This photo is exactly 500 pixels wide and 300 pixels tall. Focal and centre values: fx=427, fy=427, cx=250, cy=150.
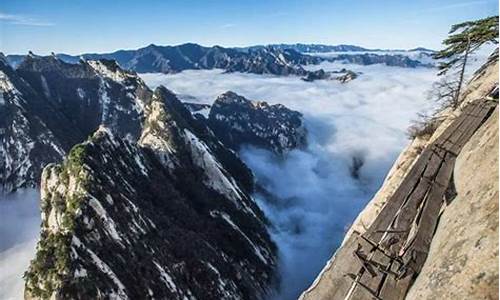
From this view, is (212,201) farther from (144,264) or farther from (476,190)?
(476,190)

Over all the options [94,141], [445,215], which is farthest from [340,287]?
[94,141]

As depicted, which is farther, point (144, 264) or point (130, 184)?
point (130, 184)

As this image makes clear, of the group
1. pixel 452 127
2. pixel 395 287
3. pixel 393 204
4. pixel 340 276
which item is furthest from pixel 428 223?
pixel 452 127

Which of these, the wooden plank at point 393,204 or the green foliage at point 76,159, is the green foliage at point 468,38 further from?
the green foliage at point 76,159

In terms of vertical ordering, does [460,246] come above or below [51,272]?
above

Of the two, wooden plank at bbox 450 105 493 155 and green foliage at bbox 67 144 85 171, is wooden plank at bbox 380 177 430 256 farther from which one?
green foliage at bbox 67 144 85 171

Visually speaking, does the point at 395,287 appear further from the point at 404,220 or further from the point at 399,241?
the point at 404,220
